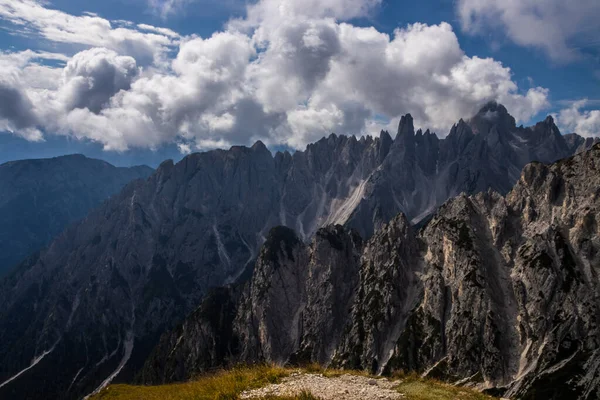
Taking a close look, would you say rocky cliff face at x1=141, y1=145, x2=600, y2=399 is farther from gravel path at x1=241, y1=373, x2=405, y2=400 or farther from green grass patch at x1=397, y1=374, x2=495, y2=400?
gravel path at x1=241, y1=373, x2=405, y2=400

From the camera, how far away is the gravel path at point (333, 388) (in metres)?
26.5

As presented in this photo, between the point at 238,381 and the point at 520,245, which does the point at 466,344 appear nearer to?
the point at 520,245

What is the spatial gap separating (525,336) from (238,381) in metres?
120

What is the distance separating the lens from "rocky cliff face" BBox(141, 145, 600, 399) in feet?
381

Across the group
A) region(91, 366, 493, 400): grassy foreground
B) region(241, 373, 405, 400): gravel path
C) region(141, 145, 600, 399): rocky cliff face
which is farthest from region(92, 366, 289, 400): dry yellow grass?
region(141, 145, 600, 399): rocky cliff face

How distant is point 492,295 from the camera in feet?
440

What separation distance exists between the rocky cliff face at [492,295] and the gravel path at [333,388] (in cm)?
8377

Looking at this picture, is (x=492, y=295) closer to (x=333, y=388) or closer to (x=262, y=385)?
(x=333, y=388)

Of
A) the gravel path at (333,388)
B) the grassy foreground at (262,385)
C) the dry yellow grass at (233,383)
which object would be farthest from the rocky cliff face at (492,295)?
the dry yellow grass at (233,383)

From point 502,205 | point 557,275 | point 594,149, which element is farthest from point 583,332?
point 594,149

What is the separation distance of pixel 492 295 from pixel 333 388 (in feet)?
404

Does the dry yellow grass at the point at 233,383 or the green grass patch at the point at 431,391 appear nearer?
the dry yellow grass at the point at 233,383

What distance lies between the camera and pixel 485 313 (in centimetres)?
13038

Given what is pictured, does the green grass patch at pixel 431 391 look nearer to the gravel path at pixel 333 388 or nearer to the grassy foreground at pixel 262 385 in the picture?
the grassy foreground at pixel 262 385
